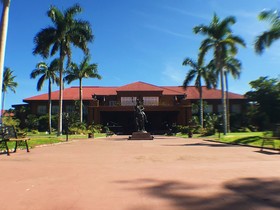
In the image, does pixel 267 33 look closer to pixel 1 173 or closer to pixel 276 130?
pixel 276 130

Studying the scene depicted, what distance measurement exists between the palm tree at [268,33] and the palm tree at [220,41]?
829 cm

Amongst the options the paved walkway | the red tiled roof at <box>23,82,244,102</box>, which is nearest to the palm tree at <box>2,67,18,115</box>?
the red tiled roof at <box>23,82,244,102</box>

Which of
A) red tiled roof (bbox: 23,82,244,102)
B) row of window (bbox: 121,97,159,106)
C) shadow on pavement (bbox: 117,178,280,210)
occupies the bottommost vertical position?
shadow on pavement (bbox: 117,178,280,210)

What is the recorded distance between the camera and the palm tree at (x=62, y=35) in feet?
102

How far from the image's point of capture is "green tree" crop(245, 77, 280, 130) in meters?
42.7

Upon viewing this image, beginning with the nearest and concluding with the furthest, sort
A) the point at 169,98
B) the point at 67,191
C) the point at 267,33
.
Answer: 1. the point at 67,191
2. the point at 267,33
3. the point at 169,98

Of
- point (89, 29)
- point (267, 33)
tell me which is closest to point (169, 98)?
point (89, 29)

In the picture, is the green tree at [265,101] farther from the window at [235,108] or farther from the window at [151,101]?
the window at [151,101]

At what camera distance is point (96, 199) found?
16.5 feet

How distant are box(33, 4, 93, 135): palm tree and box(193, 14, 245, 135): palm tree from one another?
1089 centimetres

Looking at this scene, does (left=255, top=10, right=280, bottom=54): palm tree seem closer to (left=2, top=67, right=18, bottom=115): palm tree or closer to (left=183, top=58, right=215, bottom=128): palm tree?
(left=183, top=58, right=215, bottom=128): palm tree

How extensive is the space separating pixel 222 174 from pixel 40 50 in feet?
89.9

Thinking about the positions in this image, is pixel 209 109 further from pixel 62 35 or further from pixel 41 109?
pixel 62 35

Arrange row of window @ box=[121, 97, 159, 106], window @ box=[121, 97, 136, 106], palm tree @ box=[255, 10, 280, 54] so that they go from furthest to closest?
1. row of window @ box=[121, 97, 159, 106]
2. window @ box=[121, 97, 136, 106]
3. palm tree @ box=[255, 10, 280, 54]
